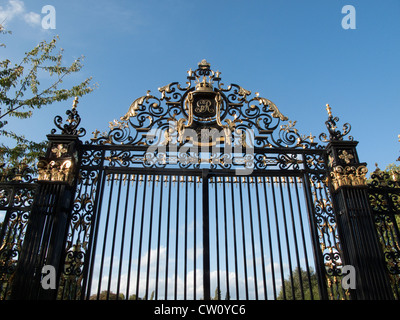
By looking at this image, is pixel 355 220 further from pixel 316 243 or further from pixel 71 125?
pixel 71 125

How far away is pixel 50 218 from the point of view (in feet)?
17.3

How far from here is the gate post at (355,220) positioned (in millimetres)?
5090

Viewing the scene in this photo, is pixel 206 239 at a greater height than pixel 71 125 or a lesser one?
lesser

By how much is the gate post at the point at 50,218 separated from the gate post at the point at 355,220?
475 centimetres

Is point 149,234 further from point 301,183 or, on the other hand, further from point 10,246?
point 301,183

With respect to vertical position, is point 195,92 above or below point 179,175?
above

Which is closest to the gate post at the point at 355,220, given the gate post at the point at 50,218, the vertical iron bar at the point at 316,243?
the vertical iron bar at the point at 316,243

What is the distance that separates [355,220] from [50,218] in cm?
509

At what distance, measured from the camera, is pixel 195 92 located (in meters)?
6.63

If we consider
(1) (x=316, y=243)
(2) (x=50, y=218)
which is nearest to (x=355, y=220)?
(1) (x=316, y=243)

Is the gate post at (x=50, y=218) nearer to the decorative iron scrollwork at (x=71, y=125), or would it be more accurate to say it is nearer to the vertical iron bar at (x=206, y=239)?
the decorative iron scrollwork at (x=71, y=125)
